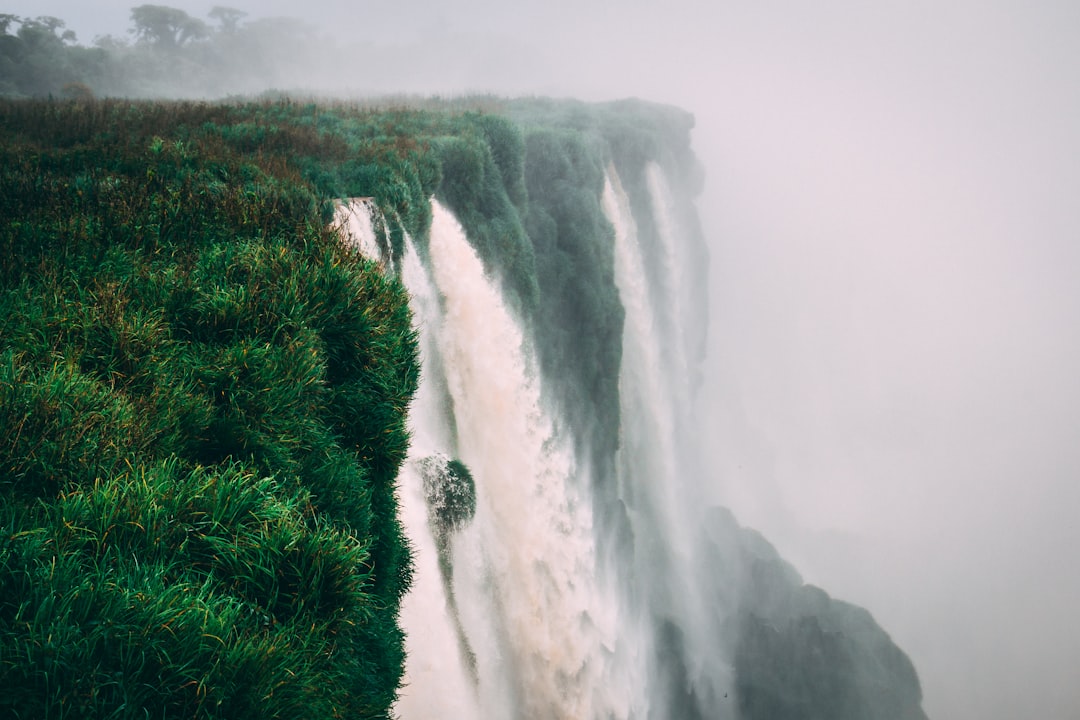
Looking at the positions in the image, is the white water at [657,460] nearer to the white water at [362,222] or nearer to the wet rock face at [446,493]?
the wet rock face at [446,493]

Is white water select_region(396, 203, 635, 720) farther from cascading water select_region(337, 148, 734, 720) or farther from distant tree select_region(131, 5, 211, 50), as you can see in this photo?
distant tree select_region(131, 5, 211, 50)

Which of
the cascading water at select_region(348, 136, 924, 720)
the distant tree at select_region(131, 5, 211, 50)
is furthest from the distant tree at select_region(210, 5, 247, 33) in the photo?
the cascading water at select_region(348, 136, 924, 720)

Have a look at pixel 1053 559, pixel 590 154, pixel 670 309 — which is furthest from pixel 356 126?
pixel 1053 559

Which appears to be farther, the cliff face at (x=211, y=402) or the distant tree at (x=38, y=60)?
the distant tree at (x=38, y=60)

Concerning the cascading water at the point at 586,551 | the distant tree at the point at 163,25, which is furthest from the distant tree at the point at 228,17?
the cascading water at the point at 586,551

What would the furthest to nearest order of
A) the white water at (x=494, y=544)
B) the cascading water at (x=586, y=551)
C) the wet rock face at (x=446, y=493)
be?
the cascading water at (x=586, y=551)
the wet rock face at (x=446, y=493)
the white water at (x=494, y=544)

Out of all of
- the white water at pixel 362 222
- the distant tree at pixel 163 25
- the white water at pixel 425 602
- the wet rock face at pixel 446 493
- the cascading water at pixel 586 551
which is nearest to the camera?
the white water at pixel 425 602

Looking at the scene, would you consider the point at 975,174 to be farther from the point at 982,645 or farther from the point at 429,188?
the point at 429,188
